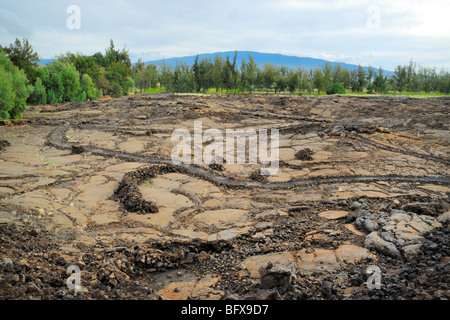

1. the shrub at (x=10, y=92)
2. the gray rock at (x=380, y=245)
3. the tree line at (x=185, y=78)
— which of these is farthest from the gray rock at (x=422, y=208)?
the tree line at (x=185, y=78)

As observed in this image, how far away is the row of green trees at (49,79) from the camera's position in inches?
611

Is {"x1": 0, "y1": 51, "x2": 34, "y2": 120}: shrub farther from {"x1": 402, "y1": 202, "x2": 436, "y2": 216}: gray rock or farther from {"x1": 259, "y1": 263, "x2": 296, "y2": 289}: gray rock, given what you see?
{"x1": 402, "y1": 202, "x2": 436, "y2": 216}: gray rock

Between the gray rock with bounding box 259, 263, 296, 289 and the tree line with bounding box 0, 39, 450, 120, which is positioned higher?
the tree line with bounding box 0, 39, 450, 120

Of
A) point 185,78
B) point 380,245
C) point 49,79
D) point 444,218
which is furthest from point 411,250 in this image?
point 185,78

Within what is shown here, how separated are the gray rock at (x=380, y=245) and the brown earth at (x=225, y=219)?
0.01 m

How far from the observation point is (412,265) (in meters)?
3.46

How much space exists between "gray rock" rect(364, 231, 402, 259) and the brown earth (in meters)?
0.01

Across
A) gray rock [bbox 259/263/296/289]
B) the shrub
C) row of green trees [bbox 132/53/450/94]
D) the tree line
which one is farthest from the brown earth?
row of green trees [bbox 132/53/450/94]

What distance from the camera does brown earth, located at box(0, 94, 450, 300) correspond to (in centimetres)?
333

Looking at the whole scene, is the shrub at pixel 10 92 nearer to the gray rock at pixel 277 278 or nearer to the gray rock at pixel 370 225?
the gray rock at pixel 277 278

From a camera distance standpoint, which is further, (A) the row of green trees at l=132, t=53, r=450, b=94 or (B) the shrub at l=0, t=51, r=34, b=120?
(A) the row of green trees at l=132, t=53, r=450, b=94

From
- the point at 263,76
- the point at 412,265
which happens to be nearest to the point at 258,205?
the point at 412,265

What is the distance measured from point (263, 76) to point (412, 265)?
128ft

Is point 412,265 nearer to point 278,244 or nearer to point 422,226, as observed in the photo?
point 422,226
